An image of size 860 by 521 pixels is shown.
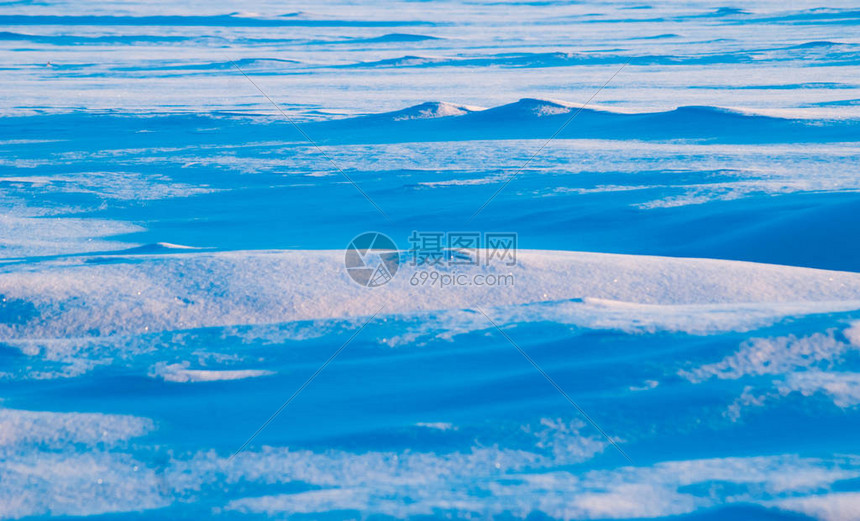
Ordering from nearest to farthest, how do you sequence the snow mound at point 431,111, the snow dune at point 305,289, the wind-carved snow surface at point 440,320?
the wind-carved snow surface at point 440,320 < the snow dune at point 305,289 < the snow mound at point 431,111

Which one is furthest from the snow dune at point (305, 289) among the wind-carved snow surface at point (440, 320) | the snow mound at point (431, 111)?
the snow mound at point (431, 111)

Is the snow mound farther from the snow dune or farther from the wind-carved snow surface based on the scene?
the snow dune

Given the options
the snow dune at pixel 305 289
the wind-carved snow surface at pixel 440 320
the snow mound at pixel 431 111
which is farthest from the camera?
Answer: the snow mound at pixel 431 111

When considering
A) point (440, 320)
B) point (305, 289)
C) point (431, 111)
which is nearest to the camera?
point (440, 320)

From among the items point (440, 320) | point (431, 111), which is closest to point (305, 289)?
point (440, 320)

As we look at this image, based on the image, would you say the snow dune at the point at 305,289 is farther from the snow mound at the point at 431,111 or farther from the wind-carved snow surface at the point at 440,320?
the snow mound at the point at 431,111

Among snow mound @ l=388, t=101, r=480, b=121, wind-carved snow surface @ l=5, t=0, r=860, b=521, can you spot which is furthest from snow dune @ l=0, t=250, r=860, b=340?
snow mound @ l=388, t=101, r=480, b=121

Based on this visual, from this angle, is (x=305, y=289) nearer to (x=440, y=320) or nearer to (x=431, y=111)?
(x=440, y=320)

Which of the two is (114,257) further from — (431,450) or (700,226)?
(700,226)
